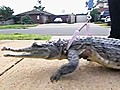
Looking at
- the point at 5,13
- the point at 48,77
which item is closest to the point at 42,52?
the point at 48,77

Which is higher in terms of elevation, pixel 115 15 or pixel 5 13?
pixel 115 15

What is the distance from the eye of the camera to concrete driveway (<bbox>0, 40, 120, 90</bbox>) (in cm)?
220

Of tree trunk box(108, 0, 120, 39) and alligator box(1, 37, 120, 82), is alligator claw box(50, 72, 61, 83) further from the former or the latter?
tree trunk box(108, 0, 120, 39)

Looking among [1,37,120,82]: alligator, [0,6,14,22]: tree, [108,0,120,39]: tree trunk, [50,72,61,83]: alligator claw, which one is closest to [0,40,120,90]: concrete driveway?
[50,72,61,83]: alligator claw

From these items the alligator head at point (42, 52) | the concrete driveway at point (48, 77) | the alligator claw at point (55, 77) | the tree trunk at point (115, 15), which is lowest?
the concrete driveway at point (48, 77)

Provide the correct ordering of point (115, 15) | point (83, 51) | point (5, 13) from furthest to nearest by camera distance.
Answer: point (5, 13) → point (115, 15) → point (83, 51)

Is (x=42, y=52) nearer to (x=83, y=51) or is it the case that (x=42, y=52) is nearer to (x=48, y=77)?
(x=48, y=77)

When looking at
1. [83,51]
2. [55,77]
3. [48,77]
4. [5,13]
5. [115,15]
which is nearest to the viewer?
[55,77]

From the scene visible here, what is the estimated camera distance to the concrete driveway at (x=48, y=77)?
220 centimetres

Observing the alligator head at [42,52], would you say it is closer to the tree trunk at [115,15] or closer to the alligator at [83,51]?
the alligator at [83,51]

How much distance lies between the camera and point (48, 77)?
2.45 metres

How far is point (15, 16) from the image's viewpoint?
44375mm

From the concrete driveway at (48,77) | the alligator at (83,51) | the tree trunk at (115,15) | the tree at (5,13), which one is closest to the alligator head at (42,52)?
the alligator at (83,51)

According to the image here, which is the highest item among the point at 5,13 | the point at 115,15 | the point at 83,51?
the point at 115,15
